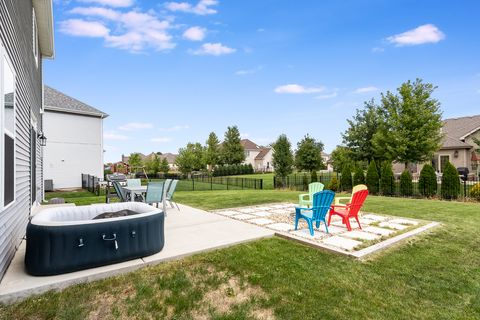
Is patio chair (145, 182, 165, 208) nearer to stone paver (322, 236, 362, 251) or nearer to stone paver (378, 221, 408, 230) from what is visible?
stone paver (322, 236, 362, 251)

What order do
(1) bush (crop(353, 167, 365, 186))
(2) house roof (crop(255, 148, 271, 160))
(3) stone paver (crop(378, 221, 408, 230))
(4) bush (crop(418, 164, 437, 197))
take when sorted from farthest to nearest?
1. (2) house roof (crop(255, 148, 271, 160))
2. (1) bush (crop(353, 167, 365, 186))
3. (4) bush (crop(418, 164, 437, 197))
4. (3) stone paver (crop(378, 221, 408, 230))

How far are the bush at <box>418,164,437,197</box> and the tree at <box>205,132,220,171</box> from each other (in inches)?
1443

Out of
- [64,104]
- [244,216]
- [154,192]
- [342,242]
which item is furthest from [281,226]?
[64,104]

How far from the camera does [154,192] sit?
731 cm

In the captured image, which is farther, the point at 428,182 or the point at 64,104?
the point at 64,104

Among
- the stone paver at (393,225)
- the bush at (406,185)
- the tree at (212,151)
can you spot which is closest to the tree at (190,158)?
the tree at (212,151)

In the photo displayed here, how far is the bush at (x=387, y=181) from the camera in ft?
46.0

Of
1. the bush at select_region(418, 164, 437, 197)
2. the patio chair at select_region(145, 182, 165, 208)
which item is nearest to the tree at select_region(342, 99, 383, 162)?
the bush at select_region(418, 164, 437, 197)

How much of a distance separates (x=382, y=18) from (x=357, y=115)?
841cm

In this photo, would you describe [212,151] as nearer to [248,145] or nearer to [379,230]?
[248,145]

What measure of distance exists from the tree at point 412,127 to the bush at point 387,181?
413 cm

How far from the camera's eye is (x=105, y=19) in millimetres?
10742

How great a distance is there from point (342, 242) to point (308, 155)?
30901mm

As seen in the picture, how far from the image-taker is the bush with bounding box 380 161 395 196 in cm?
1402
